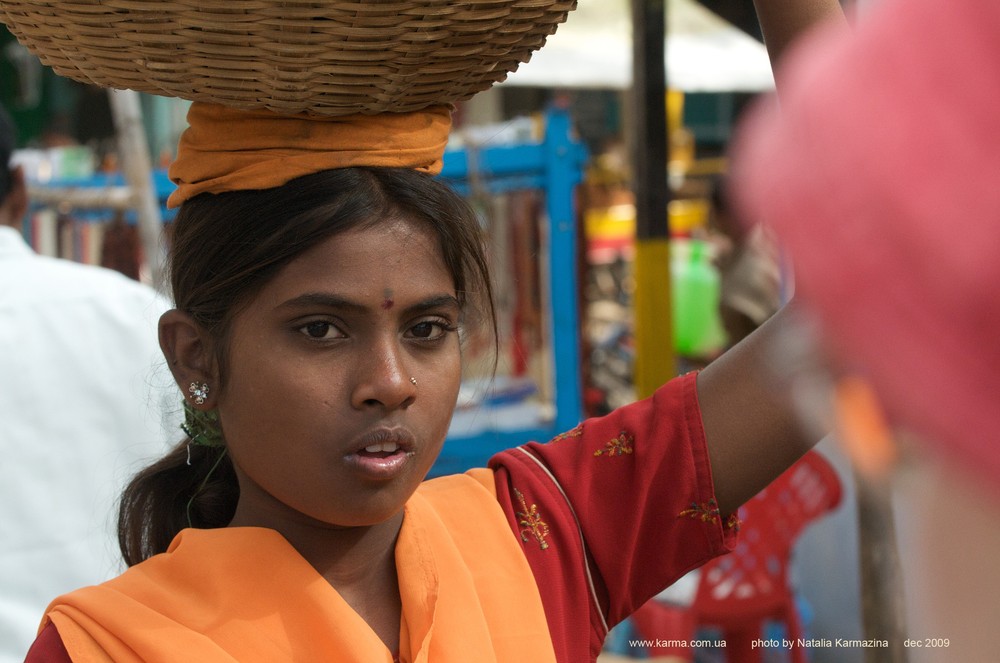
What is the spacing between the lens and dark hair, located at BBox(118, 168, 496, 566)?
4.47ft

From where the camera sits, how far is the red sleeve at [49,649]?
128 cm

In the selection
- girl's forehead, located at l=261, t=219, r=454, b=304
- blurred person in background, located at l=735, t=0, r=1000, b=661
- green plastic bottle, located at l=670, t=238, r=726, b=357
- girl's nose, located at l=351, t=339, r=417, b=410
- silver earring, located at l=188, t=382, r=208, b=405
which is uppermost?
blurred person in background, located at l=735, t=0, r=1000, b=661

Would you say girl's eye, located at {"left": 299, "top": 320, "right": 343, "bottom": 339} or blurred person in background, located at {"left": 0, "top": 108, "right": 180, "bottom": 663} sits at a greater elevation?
girl's eye, located at {"left": 299, "top": 320, "right": 343, "bottom": 339}

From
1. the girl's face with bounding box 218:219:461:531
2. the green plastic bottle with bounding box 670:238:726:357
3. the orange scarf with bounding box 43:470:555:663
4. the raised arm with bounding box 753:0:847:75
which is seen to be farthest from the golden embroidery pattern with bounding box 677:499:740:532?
the green plastic bottle with bounding box 670:238:726:357

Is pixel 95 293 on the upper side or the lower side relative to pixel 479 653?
upper

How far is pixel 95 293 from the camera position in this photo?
2.33 meters

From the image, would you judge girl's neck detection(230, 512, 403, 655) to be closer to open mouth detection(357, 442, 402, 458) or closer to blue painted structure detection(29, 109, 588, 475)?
open mouth detection(357, 442, 402, 458)

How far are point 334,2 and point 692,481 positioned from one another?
2.75 feet

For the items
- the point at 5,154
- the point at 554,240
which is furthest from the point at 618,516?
the point at 554,240

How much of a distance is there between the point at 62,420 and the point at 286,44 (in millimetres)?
1406

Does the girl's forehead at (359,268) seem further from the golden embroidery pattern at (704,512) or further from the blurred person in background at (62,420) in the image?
the blurred person in background at (62,420)

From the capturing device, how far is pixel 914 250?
37 cm

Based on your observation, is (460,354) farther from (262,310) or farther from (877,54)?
(877,54)

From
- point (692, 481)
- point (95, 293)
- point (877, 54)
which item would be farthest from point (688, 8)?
point (877, 54)
